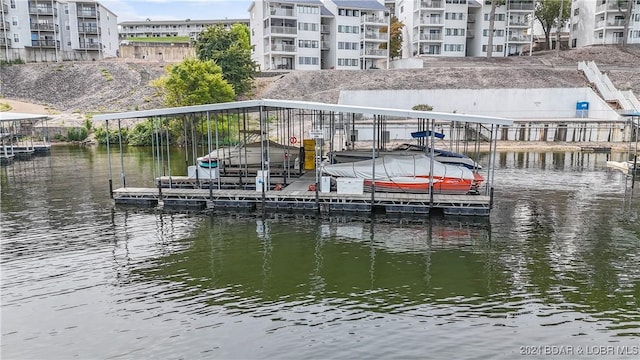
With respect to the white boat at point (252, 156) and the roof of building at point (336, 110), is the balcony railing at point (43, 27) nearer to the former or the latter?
the white boat at point (252, 156)

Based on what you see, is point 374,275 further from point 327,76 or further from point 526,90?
point 327,76

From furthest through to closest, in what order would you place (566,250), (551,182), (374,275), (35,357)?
(551,182) → (566,250) → (374,275) → (35,357)

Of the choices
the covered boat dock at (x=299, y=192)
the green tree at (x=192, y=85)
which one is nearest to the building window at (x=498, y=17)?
the green tree at (x=192, y=85)

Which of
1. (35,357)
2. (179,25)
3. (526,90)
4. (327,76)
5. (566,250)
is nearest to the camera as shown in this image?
(35,357)

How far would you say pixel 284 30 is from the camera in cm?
7356

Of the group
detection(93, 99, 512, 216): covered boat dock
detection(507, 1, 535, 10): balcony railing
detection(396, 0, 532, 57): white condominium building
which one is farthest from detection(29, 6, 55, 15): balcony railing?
detection(507, 1, 535, 10): balcony railing

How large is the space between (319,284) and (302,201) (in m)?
8.63

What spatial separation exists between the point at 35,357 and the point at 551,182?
1175 inches

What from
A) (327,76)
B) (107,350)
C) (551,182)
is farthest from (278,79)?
(107,350)

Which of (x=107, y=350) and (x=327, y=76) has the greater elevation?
(x=327, y=76)

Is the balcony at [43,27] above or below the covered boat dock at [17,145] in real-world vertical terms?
above

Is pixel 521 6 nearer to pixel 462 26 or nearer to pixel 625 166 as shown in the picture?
pixel 462 26

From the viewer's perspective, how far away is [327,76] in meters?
69.9

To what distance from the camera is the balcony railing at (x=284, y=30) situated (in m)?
73.1
